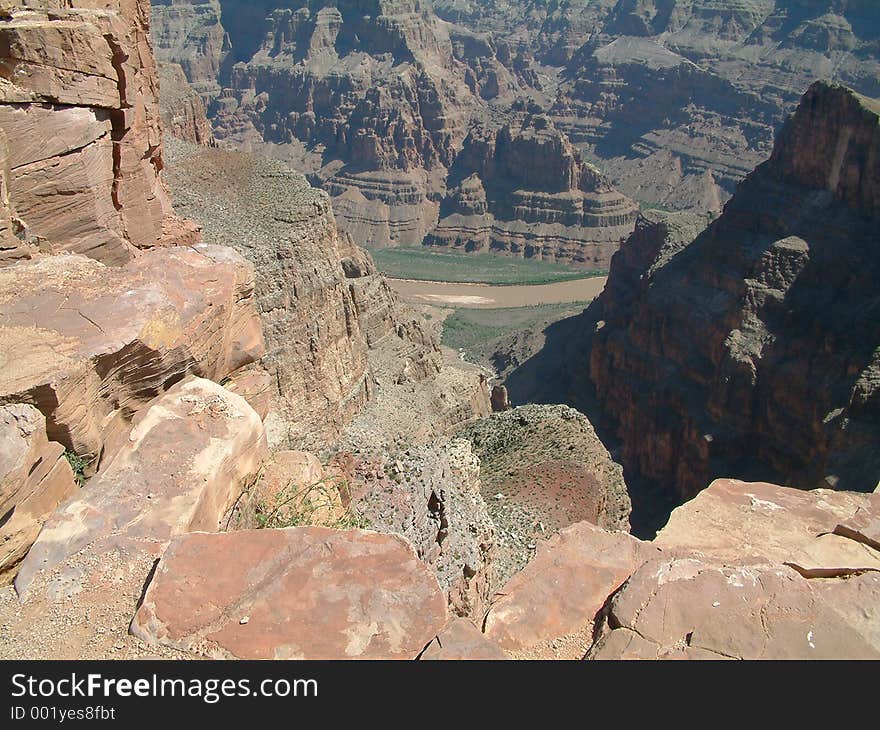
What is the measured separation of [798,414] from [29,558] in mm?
39118

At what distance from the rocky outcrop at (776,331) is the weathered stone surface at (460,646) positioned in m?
29.4

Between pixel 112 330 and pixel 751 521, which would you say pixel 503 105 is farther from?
pixel 112 330

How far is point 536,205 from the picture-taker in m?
114

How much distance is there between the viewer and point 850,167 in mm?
45000

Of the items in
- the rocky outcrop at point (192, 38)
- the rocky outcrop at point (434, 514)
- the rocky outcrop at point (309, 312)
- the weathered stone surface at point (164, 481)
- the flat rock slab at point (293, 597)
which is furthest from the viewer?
the rocky outcrop at point (192, 38)

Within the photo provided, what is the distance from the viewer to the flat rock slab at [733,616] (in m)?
8.11

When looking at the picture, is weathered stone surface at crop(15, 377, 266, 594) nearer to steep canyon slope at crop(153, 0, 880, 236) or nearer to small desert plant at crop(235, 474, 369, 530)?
small desert plant at crop(235, 474, 369, 530)

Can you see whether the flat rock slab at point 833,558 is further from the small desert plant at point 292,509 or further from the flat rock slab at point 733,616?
the small desert plant at point 292,509

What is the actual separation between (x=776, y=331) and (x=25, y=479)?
42140 millimetres

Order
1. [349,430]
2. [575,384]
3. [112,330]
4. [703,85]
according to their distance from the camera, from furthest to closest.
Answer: [703,85], [575,384], [349,430], [112,330]

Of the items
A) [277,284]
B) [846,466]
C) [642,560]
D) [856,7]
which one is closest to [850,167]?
[846,466]

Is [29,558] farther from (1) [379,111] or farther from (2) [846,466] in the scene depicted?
(1) [379,111]

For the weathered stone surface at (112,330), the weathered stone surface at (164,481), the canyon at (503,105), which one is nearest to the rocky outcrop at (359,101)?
the canyon at (503,105)

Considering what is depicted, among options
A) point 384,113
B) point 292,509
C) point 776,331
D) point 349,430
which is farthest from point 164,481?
point 384,113
